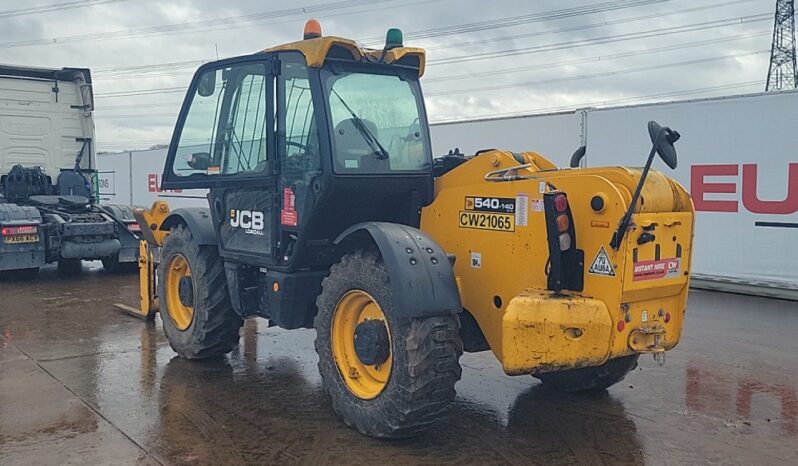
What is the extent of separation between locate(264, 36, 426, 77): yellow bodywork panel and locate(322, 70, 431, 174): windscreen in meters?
0.12

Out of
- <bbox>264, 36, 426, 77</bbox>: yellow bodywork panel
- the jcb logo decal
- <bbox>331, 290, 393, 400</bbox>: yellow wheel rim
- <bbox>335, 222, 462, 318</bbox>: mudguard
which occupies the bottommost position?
<bbox>331, 290, 393, 400</bbox>: yellow wheel rim

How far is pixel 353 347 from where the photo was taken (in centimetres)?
465

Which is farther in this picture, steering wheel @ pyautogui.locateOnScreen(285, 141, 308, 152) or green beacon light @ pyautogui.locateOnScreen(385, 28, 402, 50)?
green beacon light @ pyautogui.locateOnScreen(385, 28, 402, 50)

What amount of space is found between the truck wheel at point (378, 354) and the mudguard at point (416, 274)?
9 cm

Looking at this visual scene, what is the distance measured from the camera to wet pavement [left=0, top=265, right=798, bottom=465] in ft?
14.0

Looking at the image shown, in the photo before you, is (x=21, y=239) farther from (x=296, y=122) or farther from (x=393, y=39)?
(x=393, y=39)

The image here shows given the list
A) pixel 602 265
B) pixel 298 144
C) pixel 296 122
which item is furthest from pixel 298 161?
pixel 602 265

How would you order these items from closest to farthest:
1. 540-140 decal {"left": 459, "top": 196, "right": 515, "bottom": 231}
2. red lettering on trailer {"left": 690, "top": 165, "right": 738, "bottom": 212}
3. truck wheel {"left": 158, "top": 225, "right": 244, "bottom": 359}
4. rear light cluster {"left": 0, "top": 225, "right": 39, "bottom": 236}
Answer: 540-140 decal {"left": 459, "top": 196, "right": 515, "bottom": 231}
truck wheel {"left": 158, "top": 225, "right": 244, "bottom": 359}
red lettering on trailer {"left": 690, "top": 165, "right": 738, "bottom": 212}
rear light cluster {"left": 0, "top": 225, "right": 39, "bottom": 236}

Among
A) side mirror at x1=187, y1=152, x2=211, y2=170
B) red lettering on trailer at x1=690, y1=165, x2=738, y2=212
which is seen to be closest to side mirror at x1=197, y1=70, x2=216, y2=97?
side mirror at x1=187, y1=152, x2=211, y2=170

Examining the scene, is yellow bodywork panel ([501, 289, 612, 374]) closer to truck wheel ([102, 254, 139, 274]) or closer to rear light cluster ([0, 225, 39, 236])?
rear light cluster ([0, 225, 39, 236])

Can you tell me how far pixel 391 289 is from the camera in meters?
4.21

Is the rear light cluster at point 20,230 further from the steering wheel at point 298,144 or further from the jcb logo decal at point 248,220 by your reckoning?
the steering wheel at point 298,144

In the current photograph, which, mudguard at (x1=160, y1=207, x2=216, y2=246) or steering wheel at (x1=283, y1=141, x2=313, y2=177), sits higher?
steering wheel at (x1=283, y1=141, x2=313, y2=177)

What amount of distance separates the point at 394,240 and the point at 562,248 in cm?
94
